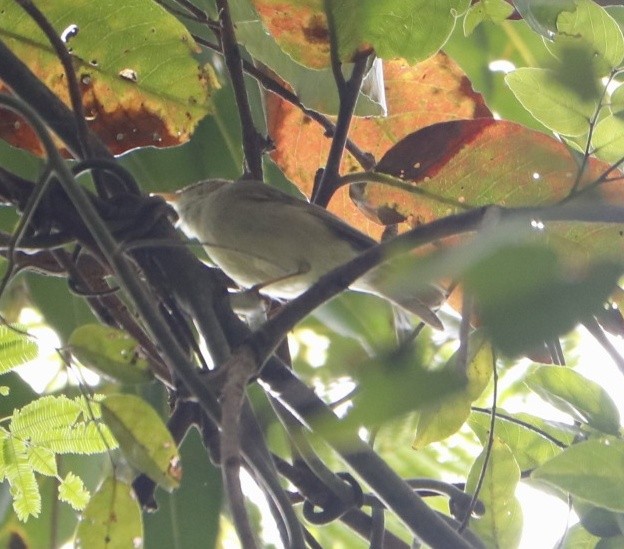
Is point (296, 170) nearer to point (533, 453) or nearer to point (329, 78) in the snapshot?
point (329, 78)

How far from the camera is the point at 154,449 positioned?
30.2 inches

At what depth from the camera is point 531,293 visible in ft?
0.84

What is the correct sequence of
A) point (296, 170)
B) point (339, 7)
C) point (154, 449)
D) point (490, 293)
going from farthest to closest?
point (296, 170)
point (339, 7)
point (154, 449)
point (490, 293)

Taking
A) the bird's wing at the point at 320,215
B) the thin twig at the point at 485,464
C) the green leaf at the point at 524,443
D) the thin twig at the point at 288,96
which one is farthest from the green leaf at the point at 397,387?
the thin twig at the point at 288,96

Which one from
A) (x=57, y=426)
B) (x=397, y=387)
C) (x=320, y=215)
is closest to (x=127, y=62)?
(x=320, y=215)

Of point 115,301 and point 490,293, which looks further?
point 115,301

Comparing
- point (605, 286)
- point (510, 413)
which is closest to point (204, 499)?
point (510, 413)

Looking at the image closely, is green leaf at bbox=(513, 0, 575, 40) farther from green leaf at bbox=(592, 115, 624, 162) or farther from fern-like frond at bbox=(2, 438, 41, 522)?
fern-like frond at bbox=(2, 438, 41, 522)

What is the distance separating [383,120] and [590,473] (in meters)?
0.86

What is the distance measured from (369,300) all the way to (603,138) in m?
0.64

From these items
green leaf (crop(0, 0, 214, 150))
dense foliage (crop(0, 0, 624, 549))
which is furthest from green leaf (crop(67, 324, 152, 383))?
green leaf (crop(0, 0, 214, 150))

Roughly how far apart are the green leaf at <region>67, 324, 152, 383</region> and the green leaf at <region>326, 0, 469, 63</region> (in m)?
0.53

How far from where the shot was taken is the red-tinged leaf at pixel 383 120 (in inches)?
62.4

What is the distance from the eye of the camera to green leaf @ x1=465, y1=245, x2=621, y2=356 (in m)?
0.25
